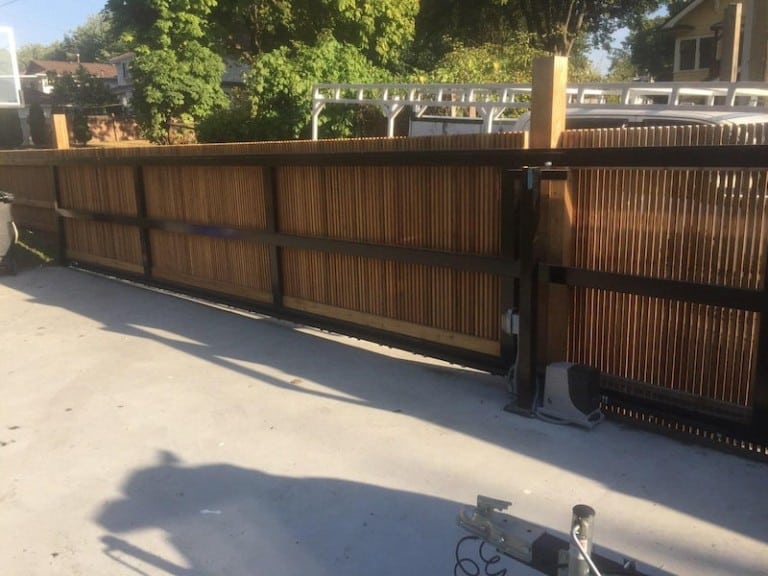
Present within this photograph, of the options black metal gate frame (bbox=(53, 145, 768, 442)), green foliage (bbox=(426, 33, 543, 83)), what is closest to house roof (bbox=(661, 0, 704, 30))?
green foliage (bbox=(426, 33, 543, 83))

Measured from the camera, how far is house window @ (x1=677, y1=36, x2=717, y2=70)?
113 feet

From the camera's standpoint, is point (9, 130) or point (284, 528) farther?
point (9, 130)

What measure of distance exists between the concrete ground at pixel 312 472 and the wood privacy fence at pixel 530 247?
432mm

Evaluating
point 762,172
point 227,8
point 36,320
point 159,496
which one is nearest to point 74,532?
point 159,496

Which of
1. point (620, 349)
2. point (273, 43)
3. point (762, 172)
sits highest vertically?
point (273, 43)

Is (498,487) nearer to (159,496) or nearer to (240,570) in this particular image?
(240,570)

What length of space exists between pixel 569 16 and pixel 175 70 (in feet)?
66.4

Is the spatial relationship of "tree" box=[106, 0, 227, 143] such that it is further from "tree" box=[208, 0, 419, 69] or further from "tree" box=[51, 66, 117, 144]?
"tree" box=[51, 66, 117, 144]

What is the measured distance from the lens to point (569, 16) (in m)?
34.0

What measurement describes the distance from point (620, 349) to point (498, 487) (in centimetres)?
137

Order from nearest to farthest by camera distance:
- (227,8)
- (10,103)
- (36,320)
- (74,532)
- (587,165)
→ (74,532) → (587,165) → (36,320) → (10,103) → (227,8)

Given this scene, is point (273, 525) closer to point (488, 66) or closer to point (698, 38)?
point (488, 66)

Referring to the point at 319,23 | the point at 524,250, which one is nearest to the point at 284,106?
the point at 319,23

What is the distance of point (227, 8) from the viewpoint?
25.3m
